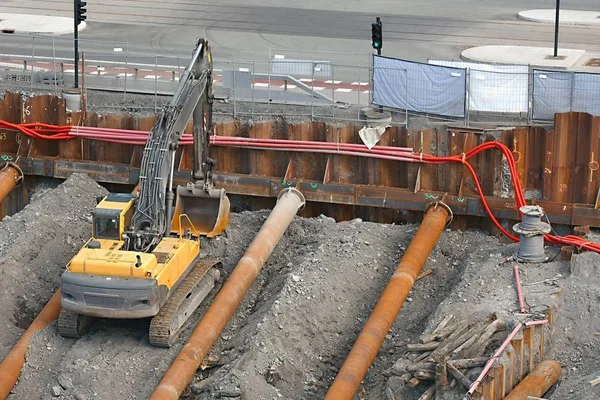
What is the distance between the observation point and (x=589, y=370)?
24906mm

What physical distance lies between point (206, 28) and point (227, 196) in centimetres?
1856

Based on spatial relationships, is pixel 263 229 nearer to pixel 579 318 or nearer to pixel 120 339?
pixel 120 339

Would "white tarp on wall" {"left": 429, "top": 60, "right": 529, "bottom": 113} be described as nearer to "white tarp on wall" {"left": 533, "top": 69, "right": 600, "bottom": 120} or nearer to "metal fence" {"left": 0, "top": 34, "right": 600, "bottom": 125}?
"metal fence" {"left": 0, "top": 34, "right": 600, "bottom": 125}

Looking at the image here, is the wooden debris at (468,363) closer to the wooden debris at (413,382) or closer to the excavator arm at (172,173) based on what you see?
the wooden debris at (413,382)

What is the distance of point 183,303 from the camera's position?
28094 millimetres

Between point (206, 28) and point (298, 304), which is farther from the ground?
point (206, 28)

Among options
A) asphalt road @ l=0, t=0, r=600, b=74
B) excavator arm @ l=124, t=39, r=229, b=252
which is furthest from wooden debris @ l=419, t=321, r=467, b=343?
asphalt road @ l=0, t=0, r=600, b=74

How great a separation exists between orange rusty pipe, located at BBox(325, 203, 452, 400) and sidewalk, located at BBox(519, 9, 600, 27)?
71.2 ft

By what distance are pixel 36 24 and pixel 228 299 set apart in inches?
1035

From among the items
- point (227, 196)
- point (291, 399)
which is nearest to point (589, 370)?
point (291, 399)

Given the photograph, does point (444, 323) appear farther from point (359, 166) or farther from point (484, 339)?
point (359, 166)

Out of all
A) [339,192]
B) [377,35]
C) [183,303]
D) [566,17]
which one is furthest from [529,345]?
[566,17]

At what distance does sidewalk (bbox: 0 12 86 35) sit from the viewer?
50219 millimetres

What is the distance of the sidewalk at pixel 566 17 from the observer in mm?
51031
